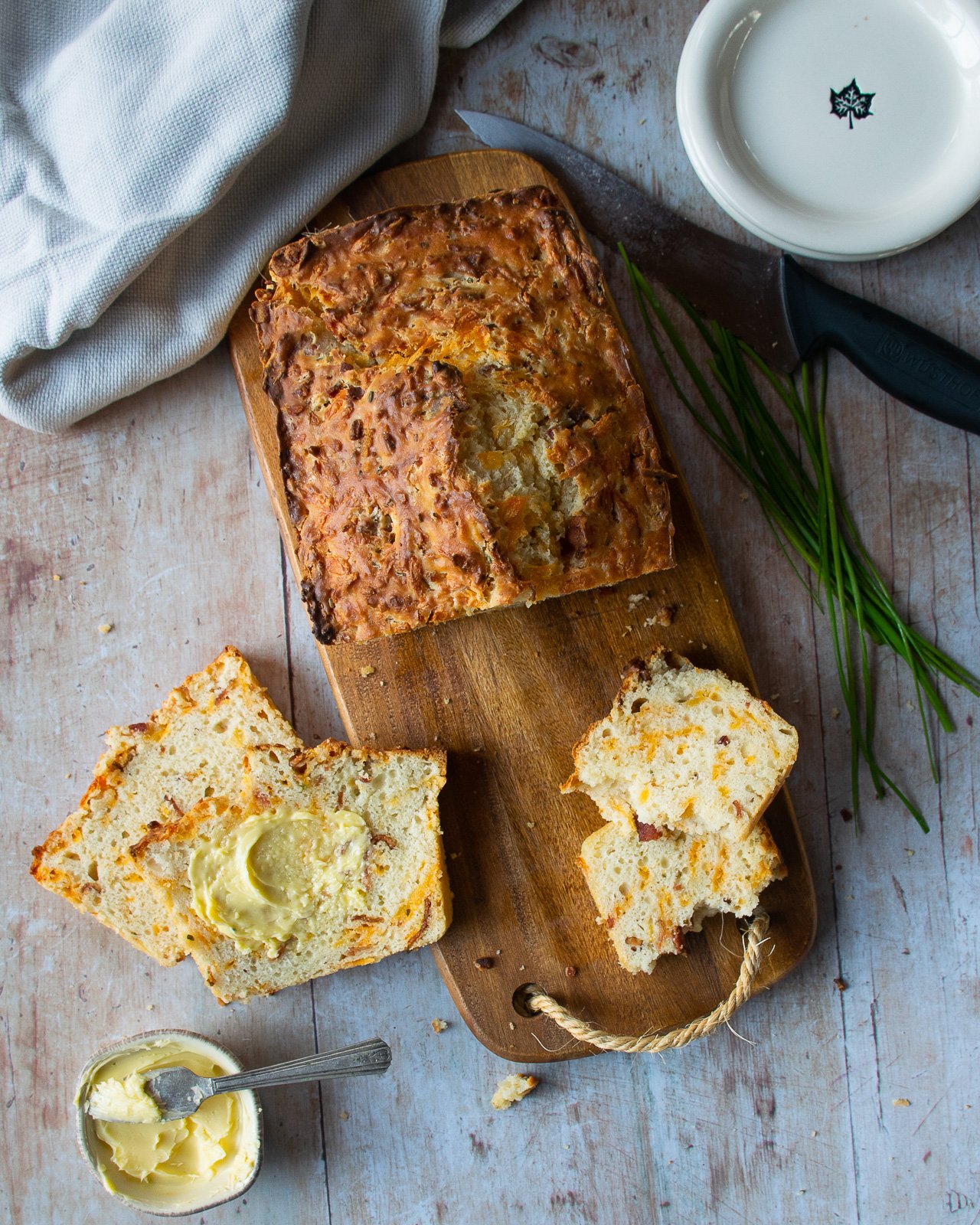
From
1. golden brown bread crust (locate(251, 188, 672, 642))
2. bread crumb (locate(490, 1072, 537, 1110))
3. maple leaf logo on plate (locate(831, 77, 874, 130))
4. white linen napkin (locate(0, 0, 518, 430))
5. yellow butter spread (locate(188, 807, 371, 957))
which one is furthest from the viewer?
bread crumb (locate(490, 1072, 537, 1110))

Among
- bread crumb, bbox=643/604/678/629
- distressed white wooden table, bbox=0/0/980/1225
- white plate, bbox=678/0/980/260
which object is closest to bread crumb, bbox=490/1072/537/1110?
distressed white wooden table, bbox=0/0/980/1225

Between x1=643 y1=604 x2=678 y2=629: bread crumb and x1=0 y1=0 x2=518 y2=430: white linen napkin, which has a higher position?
x1=0 y1=0 x2=518 y2=430: white linen napkin

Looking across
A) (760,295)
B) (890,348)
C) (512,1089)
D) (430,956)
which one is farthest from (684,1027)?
(760,295)

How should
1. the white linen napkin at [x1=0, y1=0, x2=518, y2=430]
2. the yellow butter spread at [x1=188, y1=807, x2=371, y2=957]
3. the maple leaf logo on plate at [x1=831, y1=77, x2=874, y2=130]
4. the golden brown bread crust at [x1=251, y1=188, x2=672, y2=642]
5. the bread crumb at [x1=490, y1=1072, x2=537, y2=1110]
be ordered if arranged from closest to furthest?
the golden brown bread crust at [x1=251, y1=188, x2=672, y2=642]
the white linen napkin at [x1=0, y1=0, x2=518, y2=430]
the yellow butter spread at [x1=188, y1=807, x2=371, y2=957]
the maple leaf logo on plate at [x1=831, y1=77, x2=874, y2=130]
the bread crumb at [x1=490, y1=1072, x2=537, y2=1110]

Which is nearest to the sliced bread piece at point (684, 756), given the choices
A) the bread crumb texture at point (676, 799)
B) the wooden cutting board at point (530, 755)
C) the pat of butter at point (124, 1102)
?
the bread crumb texture at point (676, 799)

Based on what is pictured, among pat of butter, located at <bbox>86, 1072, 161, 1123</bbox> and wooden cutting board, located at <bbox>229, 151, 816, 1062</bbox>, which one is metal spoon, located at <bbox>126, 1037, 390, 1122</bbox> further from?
wooden cutting board, located at <bbox>229, 151, 816, 1062</bbox>

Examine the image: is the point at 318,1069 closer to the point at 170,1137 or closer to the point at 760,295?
A: the point at 170,1137

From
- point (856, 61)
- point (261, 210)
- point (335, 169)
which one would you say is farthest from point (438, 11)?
point (856, 61)

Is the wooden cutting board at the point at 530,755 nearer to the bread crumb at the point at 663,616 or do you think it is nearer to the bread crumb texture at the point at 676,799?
the bread crumb at the point at 663,616
